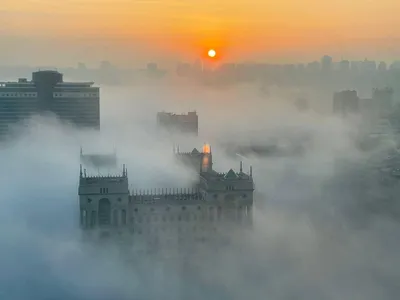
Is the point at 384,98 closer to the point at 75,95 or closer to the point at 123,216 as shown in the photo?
the point at 75,95

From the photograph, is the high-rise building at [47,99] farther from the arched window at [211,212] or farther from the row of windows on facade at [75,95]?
the arched window at [211,212]

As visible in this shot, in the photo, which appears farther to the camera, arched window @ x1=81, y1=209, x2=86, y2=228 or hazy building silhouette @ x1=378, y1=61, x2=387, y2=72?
hazy building silhouette @ x1=378, y1=61, x2=387, y2=72

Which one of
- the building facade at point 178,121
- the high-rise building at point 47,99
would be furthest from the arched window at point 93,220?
the building facade at point 178,121

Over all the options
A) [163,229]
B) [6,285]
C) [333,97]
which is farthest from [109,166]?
[333,97]

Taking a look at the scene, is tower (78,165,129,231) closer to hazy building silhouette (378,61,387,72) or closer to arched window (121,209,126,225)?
arched window (121,209,126,225)

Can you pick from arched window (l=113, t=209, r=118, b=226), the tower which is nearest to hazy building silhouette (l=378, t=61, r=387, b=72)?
the tower

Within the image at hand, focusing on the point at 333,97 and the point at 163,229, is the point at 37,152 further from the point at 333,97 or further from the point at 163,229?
the point at 333,97

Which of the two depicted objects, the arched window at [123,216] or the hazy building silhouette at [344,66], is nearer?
the arched window at [123,216]
